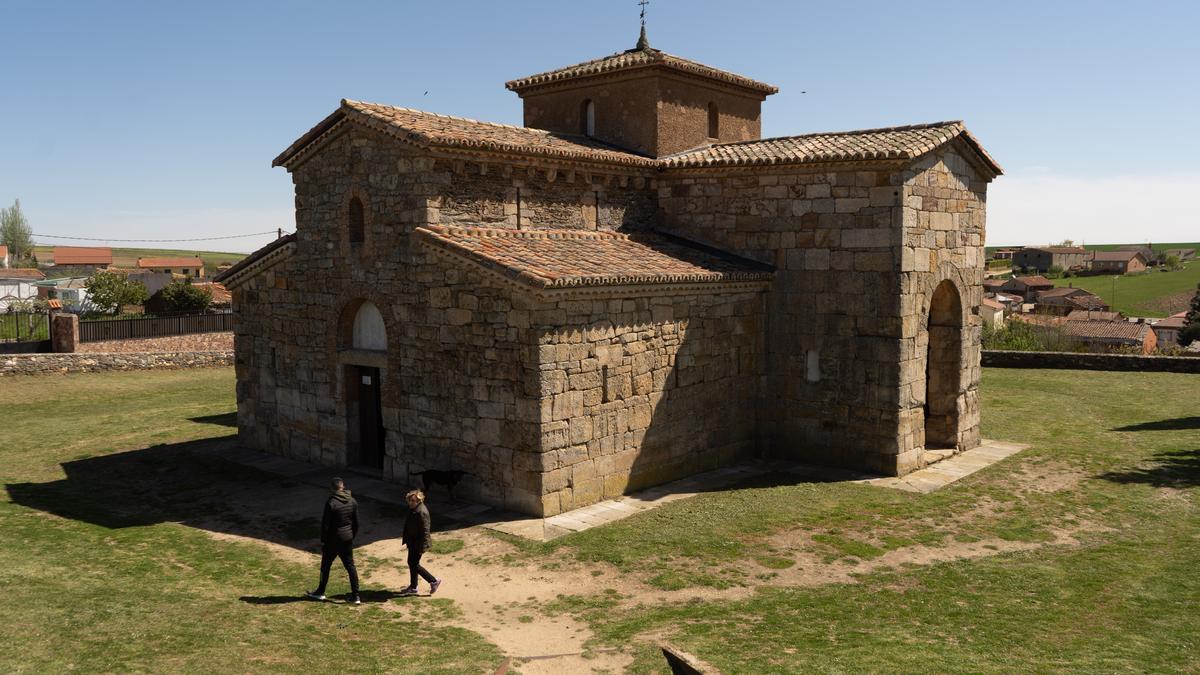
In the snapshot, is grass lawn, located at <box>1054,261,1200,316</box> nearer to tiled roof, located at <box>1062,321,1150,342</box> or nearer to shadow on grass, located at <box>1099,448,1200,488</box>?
tiled roof, located at <box>1062,321,1150,342</box>

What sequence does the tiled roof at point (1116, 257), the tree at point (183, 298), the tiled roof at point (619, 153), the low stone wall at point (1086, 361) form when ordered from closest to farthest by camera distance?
the tiled roof at point (619, 153), the low stone wall at point (1086, 361), the tree at point (183, 298), the tiled roof at point (1116, 257)

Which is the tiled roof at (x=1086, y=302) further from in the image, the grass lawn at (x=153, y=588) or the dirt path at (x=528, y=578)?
the grass lawn at (x=153, y=588)

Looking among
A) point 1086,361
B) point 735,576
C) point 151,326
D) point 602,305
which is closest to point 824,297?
point 602,305

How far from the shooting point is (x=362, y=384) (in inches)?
608

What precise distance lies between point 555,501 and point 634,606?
3356mm

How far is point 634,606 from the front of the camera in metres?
9.31

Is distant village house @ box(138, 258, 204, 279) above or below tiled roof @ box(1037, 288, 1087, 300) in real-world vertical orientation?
above

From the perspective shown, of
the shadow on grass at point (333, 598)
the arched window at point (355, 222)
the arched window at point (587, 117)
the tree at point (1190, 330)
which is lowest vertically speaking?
the shadow on grass at point (333, 598)

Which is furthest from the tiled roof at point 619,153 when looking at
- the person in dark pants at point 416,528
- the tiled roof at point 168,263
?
the tiled roof at point 168,263

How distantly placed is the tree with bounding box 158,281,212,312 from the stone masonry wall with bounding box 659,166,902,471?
27974mm

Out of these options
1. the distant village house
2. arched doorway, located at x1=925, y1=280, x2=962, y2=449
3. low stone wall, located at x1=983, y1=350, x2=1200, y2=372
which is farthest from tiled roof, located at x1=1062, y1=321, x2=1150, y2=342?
the distant village house

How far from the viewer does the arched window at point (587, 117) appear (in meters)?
19.6

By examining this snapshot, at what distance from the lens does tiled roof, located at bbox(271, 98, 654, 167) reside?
44.1 feet

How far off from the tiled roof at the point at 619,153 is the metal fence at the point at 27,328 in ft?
68.1
